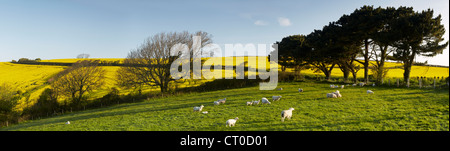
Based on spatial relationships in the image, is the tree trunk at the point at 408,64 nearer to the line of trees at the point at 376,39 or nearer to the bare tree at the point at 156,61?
the line of trees at the point at 376,39

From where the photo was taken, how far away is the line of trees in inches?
897

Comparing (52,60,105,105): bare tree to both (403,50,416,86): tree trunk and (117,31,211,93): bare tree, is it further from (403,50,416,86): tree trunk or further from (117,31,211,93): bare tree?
(403,50,416,86): tree trunk

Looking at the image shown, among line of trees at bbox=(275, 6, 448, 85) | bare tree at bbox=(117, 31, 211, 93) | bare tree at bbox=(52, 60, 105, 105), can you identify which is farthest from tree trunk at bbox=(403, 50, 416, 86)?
bare tree at bbox=(52, 60, 105, 105)

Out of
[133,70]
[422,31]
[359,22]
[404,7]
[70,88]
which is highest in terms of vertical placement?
[404,7]

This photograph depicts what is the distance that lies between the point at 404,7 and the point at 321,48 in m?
11.7

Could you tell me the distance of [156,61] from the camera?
32.7m

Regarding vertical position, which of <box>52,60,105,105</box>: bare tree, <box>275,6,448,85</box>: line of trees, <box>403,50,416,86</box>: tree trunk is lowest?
<box>52,60,105,105</box>: bare tree

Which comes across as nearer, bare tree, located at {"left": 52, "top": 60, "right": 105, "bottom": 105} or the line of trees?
the line of trees

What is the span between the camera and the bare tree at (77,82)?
1268 inches

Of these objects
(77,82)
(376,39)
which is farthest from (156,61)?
(376,39)

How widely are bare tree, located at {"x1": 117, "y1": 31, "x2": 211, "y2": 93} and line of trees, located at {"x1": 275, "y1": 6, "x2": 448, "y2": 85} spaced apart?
20519 mm

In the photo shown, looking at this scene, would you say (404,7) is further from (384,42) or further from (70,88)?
(70,88)
